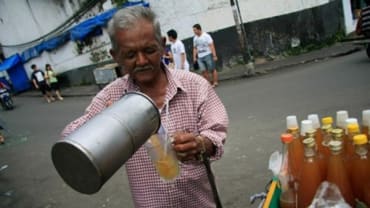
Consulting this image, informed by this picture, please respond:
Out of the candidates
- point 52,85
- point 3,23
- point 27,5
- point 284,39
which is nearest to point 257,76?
point 284,39

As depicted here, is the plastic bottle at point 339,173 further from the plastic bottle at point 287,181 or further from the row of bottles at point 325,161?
the plastic bottle at point 287,181

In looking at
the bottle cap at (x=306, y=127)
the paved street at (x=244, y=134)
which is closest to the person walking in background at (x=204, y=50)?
the paved street at (x=244, y=134)

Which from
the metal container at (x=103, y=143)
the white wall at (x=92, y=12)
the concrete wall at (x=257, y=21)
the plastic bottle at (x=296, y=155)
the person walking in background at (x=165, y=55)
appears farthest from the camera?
the white wall at (x=92, y=12)

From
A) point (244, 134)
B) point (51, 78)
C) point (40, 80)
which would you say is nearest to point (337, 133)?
point (244, 134)

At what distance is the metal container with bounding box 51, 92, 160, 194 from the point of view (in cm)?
106

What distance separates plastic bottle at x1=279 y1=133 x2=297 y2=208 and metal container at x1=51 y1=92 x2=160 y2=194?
555mm

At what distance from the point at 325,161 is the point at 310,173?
0.08 meters

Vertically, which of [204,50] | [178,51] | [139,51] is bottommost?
[204,50]

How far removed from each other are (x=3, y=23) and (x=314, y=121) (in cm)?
2066

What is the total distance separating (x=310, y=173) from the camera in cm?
134

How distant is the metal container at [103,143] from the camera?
1.06m

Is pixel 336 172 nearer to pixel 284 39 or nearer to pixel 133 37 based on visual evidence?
pixel 133 37

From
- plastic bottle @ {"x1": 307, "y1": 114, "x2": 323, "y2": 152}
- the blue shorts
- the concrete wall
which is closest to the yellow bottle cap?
plastic bottle @ {"x1": 307, "y1": 114, "x2": 323, "y2": 152}

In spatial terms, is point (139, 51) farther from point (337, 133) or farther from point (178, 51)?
point (178, 51)
